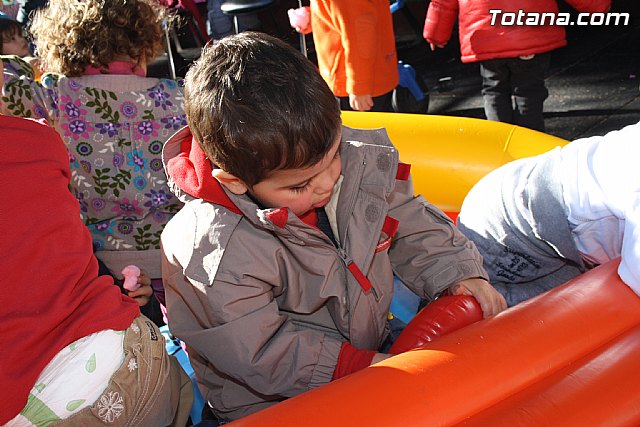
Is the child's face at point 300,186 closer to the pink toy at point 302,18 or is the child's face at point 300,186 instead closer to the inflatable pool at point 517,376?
the inflatable pool at point 517,376

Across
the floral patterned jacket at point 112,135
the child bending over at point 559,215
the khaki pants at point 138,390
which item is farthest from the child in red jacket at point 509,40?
the khaki pants at point 138,390

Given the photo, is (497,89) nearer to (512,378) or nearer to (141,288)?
(141,288)

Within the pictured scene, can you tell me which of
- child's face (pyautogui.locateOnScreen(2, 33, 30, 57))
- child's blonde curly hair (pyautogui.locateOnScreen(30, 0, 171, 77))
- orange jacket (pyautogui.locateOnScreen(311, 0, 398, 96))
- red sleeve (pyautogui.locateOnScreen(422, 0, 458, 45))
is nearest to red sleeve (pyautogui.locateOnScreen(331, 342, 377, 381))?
child's blonde curly hair (pyautogui.locateOnScreen(30, 0, 171, 77))

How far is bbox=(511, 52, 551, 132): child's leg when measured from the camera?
2.58 meters

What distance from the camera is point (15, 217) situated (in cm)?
102

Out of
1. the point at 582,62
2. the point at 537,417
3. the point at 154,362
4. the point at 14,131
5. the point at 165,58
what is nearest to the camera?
the point at 537,417

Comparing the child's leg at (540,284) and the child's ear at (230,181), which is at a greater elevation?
the child's ear at (230,181)

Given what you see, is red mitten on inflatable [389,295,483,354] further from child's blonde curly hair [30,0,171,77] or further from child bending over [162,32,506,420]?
child's blonde curly hair [30,0,171,77]

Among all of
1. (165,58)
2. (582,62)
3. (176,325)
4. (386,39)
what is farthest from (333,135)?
(165,58)

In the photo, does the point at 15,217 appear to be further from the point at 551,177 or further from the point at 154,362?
the point at 551,177

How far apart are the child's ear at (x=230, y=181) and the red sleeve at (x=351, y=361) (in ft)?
1.12

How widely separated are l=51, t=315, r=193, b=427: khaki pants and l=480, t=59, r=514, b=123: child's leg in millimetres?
1858

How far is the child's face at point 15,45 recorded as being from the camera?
8.43ft

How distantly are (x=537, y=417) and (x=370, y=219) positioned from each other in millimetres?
464
